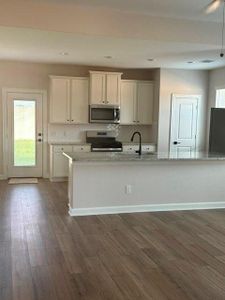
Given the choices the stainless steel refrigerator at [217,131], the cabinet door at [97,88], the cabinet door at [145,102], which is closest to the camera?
the stainless steel refrigerator at [217,131]

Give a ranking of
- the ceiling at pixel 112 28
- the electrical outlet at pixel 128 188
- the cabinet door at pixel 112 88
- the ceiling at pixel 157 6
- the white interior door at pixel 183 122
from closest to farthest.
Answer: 1. the ceiling at pixel 157 6
2. the ceiling at pixel 112 28
3. the electrical outlet at pixel 128 188
4. the cabinet door at pixel 112 88
5. the white interior door at pixel 183 122

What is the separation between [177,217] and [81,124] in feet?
12.6

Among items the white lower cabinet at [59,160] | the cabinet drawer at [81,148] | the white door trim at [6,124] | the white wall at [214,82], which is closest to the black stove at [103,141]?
the cabinet drawer at [81,148]

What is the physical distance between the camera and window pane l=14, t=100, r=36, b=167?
7915 mm

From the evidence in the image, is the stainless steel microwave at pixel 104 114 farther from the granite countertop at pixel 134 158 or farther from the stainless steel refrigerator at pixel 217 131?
the granite countertop at pixel 134 158

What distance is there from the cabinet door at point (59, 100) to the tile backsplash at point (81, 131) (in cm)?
36

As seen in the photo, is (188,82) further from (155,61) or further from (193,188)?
(193,188)

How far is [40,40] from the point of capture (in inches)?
210

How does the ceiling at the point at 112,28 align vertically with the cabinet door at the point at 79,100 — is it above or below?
above

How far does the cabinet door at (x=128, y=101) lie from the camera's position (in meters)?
8.09

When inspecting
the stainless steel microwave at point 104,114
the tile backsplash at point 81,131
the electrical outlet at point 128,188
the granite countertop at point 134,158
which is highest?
the stainless steel microwave at point 104,114

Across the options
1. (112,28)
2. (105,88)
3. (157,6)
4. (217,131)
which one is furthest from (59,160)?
(157,6)

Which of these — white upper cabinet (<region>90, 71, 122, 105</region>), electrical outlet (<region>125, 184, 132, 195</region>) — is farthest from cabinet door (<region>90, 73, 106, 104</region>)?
electrical outlet (<region>125, 184, 132, 195</region>)

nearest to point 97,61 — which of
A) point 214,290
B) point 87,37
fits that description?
point 87,37
